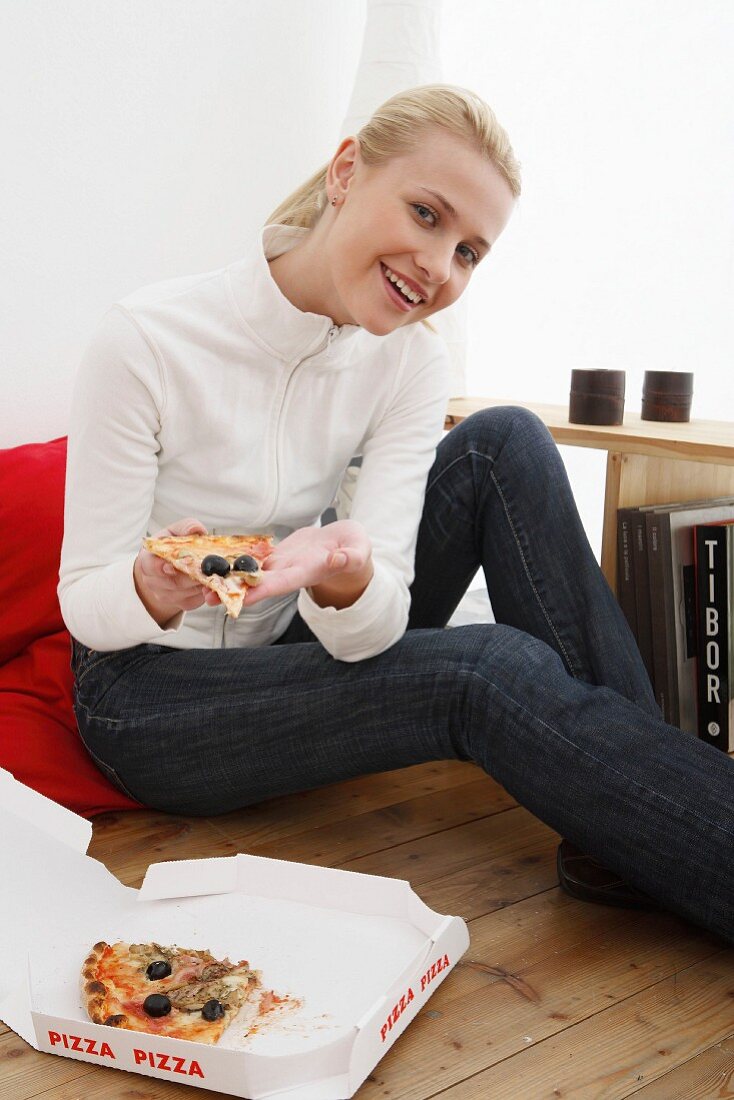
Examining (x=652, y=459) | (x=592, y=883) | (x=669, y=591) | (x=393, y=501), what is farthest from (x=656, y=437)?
(x=592, y=883)

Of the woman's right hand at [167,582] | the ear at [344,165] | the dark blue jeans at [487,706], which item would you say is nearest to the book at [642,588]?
the dark blue jeans at [487,706]

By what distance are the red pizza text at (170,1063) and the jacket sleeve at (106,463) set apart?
18.2 inches

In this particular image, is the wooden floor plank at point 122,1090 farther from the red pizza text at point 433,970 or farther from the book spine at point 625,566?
the book spine at point 625,566

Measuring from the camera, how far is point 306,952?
115 centimetres

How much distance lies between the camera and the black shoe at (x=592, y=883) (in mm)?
1306

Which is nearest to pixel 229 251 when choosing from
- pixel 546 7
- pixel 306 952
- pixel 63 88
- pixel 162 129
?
pixel 162 129

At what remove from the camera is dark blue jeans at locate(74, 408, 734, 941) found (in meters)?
1.20

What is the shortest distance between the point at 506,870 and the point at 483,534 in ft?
1.52

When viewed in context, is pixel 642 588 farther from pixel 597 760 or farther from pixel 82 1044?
pixel 82 1044

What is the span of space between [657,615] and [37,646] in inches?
37.9

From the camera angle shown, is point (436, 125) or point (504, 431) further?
point (504, 431)

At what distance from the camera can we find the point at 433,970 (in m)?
1.12

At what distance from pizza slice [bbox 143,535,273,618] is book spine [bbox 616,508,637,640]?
755 mm

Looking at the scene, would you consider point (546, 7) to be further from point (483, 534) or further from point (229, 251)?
point (483, 534)
